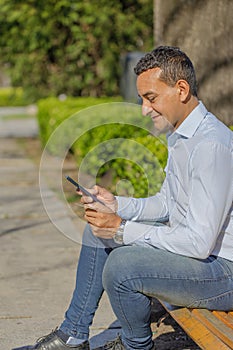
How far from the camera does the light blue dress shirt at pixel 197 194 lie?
337 centimetres

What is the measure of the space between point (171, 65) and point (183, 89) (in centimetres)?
12

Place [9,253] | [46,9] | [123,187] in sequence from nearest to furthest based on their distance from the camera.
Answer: [9,253], [123,187], [46,9]

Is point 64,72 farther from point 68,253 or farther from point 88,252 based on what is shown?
point 88,252

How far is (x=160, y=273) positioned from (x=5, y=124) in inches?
832

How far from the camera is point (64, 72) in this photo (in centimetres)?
1795

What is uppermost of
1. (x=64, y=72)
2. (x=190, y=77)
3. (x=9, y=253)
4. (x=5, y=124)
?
(x=190, y=77)

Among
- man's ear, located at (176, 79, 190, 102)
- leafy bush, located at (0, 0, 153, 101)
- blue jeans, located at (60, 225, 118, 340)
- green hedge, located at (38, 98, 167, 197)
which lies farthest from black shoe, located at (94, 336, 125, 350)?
leafy bush, located at (0, 0, 153, 101)

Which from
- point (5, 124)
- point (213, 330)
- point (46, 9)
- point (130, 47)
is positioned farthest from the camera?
point (5, 124)

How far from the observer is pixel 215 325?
137 inches

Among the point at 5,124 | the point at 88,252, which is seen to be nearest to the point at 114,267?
the point at 88,252

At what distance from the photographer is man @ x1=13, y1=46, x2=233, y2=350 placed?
A: 340 cm

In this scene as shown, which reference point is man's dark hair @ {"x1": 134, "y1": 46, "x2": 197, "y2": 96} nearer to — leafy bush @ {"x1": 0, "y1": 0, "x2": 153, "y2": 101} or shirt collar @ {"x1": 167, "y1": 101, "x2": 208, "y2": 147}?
shirt collar @ {"x1": 167, "y1": 101, "x2": 208, "y2": 147}

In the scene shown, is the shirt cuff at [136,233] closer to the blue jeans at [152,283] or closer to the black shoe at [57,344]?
the blue jeans at [152,283]

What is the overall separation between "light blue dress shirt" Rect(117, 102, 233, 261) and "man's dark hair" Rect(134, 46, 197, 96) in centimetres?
17
